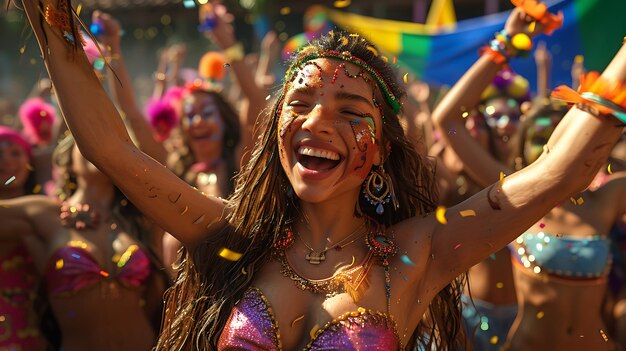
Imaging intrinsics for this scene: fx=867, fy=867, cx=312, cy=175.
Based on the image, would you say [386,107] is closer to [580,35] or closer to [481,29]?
[580,35]

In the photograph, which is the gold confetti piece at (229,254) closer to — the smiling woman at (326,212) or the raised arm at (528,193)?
the smiling woman at (326,212)

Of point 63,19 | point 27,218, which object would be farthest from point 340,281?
point 27,218

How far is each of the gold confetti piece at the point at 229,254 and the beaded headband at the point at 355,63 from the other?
56 centimetres

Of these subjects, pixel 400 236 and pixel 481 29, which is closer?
pixel 400 236

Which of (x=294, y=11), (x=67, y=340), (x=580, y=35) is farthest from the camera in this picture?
(x=294, y=11)

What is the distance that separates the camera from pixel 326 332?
7.73ft

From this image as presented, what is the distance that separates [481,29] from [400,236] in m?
5.28

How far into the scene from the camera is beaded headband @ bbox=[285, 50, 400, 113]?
264 centimetres

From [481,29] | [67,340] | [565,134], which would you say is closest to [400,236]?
[565,134]

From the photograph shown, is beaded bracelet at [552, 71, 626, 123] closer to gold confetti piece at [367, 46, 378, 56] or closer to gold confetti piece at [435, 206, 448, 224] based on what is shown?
gold confetti piece at [435, 206, 448, 224]

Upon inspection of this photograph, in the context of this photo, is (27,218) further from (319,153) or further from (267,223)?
(319,153)

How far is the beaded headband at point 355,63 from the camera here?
8.66ft

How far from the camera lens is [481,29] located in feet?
24.7

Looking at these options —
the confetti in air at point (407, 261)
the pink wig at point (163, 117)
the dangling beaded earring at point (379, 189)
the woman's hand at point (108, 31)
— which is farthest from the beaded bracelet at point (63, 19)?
the pink wig at point (163, 117)
